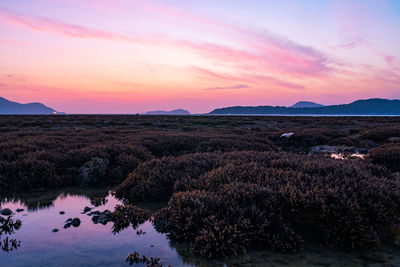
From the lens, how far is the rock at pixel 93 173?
9.20 meters

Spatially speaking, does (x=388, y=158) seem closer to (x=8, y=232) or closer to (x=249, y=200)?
(x=249, y=200)

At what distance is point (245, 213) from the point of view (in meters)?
4.96

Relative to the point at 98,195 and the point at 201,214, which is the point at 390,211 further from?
the point at 98,195

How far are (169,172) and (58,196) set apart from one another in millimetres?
3192

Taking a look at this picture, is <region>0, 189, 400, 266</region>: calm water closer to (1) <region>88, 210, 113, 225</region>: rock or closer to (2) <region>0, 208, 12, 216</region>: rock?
(1) <region>88, 210, 113, 225</region>: rock

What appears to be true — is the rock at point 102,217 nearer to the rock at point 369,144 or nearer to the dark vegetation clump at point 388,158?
the dark vegetation clump at point 388,158

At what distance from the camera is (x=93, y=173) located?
30.7ft

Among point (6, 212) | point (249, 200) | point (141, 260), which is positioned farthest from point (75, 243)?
point (249, 200)

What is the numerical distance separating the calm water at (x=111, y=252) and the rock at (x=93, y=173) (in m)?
3.13

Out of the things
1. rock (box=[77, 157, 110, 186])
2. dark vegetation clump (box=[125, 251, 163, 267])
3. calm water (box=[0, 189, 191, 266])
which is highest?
rock (box=[77, 157, 110, 186])

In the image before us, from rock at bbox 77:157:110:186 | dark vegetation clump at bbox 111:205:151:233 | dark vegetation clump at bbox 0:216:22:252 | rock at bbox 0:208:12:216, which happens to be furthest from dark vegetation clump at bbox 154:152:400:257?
rock at bbox 77:157:110:186

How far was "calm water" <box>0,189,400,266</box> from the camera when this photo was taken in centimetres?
421

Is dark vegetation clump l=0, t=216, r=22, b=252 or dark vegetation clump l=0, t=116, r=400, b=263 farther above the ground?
dark vegetation clump l=0, t=116, r=400, b=263

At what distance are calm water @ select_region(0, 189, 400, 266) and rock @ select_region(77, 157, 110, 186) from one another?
313 centimetres
